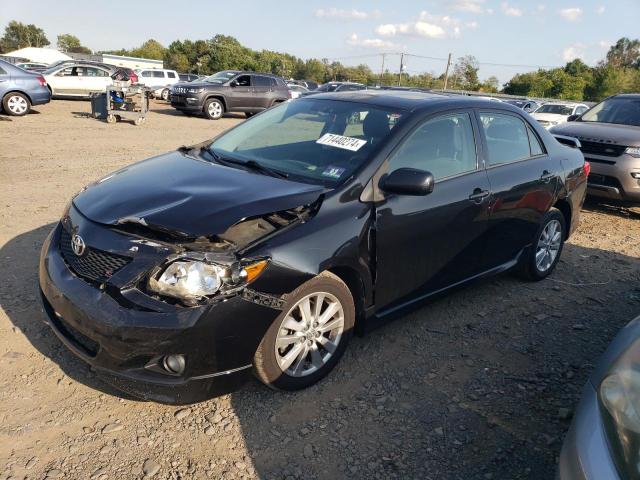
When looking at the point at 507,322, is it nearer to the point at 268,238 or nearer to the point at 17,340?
the point at 268,238

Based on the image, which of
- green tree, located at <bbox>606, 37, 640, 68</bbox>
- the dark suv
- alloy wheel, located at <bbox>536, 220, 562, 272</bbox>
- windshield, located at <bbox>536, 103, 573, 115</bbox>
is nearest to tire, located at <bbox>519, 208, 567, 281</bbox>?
alloy wheel, located at <bbox>536, 220, 562, 272</bbox>

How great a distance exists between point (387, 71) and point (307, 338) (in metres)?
82.3

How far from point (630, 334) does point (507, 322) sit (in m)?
2.02

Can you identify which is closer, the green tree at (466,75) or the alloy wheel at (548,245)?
the alloy wheel at (548,245)

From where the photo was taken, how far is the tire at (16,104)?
1401 cm

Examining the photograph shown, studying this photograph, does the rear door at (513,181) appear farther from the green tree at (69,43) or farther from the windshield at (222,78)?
the green tree at (69,43)

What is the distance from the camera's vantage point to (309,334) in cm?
300

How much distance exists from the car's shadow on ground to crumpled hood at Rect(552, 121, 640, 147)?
3485 mm

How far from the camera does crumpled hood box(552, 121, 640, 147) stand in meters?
7.23

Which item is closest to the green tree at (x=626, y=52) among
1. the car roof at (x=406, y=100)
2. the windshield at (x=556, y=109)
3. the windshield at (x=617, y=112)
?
the windshield at (x=556, y=109)

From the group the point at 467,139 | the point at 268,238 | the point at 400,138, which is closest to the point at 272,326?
the point at 268,238

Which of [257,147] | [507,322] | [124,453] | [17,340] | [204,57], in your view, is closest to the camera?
[124,453]

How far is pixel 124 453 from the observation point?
2.51 metres

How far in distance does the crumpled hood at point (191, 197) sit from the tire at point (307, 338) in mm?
521
